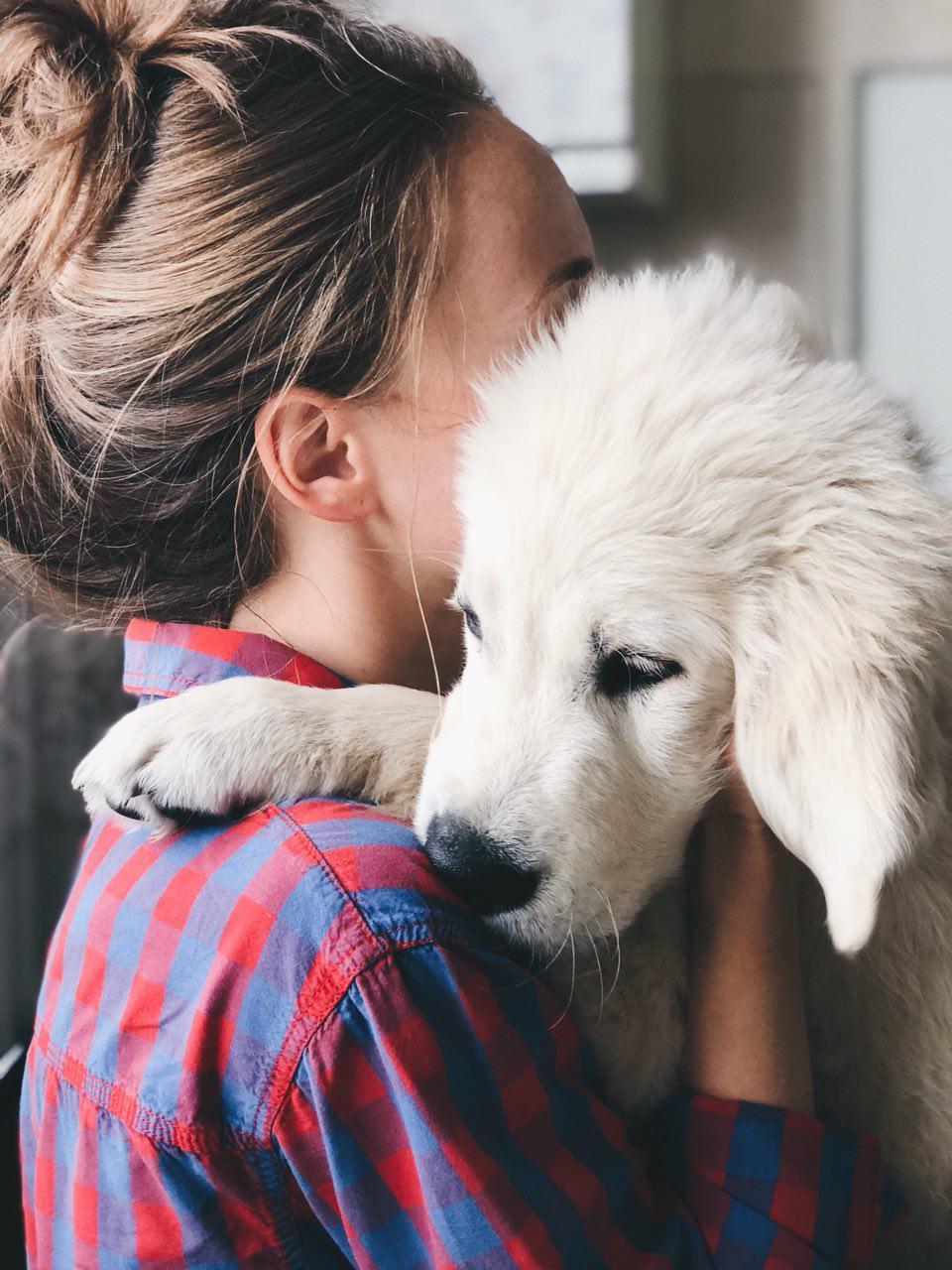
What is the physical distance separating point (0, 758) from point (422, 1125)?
1679 mm

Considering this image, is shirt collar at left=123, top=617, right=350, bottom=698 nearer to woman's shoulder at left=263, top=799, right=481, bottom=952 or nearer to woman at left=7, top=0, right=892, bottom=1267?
woman at left=7, top=0, right=892, bottom=1267

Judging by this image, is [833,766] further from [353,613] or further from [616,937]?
[353,613]

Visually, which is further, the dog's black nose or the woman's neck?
the woman's neck

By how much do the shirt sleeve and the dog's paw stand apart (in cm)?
24

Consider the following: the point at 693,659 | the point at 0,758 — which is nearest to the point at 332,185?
the point at 693,659

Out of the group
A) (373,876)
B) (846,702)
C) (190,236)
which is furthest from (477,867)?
(190,236)

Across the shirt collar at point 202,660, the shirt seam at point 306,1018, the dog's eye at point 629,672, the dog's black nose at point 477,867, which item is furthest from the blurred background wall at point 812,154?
the shirt seam at point 306,1018

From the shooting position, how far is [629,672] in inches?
34.9

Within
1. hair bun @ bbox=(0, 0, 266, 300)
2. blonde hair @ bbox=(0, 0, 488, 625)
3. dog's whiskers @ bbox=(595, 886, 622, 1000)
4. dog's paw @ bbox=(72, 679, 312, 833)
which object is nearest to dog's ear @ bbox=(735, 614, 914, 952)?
dog's whiskers @ bbox=(595, 886, 622, 1000)

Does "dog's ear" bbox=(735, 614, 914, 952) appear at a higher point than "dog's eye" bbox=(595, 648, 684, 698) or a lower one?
lower

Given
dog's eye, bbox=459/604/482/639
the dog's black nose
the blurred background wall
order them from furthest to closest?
the blurred background wall, dog's eye, bbox=459/604/482/639, the dog's black nose

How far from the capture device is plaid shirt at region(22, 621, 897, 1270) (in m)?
0.74

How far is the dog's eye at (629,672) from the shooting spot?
0.87 metres

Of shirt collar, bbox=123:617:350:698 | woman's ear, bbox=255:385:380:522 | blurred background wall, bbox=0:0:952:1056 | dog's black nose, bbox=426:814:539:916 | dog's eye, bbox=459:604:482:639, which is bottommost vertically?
dog's black nose, bbox=426:814:539:916
